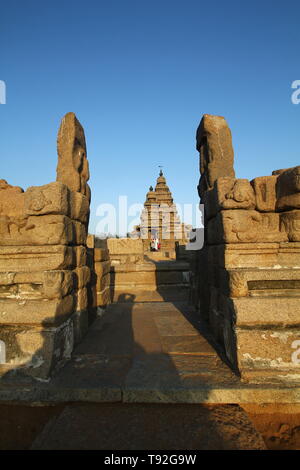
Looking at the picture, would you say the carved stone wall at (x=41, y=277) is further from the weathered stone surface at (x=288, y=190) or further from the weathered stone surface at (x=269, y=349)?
the weathered stone surface at (x=288, y=190)

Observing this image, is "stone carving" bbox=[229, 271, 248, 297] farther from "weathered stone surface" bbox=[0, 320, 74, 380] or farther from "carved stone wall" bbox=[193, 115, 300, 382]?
"weathered stone surface" bbox=[0, 320, 74, 380]

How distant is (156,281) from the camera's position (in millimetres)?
8227

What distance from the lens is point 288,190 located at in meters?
3.08

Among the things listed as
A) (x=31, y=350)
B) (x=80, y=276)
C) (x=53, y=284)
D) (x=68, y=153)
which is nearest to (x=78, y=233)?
(x=80, y=276)

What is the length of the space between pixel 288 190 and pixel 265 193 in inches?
10.5

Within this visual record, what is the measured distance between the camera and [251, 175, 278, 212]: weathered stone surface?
3.22 m

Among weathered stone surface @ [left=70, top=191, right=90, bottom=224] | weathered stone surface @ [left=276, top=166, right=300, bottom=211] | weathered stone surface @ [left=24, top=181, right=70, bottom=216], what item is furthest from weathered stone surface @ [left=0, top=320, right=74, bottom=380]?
weathered stone surface @ [left=276, top=166, right=300, bottom=211]

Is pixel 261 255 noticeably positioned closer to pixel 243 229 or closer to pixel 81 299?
pixel 243 229

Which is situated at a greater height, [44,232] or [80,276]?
[44,232]

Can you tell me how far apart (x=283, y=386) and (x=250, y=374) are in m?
0.27

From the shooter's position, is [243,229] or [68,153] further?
[68,153]

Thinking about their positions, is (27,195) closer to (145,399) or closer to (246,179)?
(145,399)

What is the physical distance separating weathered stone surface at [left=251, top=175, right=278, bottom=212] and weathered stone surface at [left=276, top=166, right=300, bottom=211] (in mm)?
59

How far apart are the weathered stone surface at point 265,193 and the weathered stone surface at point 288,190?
59 mm
